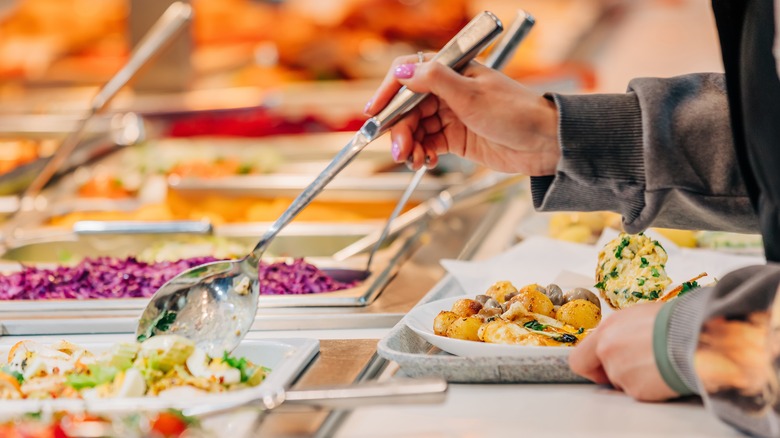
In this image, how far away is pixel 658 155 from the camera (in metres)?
1.59

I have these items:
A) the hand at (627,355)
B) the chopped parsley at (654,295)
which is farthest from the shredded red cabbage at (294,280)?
the hand at (627,355)

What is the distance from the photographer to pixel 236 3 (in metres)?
7.63

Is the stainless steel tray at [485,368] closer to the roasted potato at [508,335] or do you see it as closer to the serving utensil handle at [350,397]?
the roasted potato at [508,335]

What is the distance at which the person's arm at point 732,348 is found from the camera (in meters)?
1.19

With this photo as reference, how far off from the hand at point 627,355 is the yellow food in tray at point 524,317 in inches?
3.8

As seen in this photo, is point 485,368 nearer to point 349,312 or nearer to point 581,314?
point 581,314

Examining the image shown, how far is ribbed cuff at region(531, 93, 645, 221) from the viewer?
1.64 m

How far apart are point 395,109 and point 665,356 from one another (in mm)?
640

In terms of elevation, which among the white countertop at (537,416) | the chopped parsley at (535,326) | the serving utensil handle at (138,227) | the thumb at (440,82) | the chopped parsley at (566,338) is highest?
the thumb at (440,82)

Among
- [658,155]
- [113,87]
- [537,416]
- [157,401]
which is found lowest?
[537,416]

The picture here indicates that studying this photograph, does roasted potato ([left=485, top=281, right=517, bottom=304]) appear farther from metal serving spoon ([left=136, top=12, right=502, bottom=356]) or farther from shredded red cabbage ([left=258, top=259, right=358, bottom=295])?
shredded red cabbage ([left=258, top=259, right=358, bottom=295])

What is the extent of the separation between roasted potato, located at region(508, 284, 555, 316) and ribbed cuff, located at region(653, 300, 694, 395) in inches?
11.8

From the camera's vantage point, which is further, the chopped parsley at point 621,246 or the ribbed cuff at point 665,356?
the chopped parsley at point 621,246

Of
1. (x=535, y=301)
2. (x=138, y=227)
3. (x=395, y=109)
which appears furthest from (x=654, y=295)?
(x=138, y=227)
